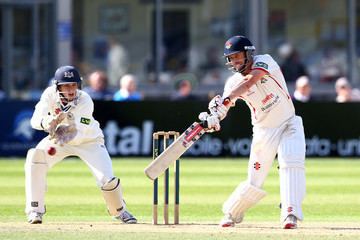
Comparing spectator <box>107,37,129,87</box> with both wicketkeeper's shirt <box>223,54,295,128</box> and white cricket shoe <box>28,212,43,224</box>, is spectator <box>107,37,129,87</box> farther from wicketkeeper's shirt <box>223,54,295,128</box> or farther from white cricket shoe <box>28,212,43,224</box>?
wicketkeeper's shirt <box>223,54,295,128</box>

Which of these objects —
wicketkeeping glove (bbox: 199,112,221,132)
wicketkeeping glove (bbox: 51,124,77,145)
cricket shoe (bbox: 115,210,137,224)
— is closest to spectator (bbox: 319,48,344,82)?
cricket shoe (bbox: 115,210,137,224)

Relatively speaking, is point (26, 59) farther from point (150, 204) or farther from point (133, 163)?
point (150, 204)

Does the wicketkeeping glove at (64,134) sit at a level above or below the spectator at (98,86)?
above

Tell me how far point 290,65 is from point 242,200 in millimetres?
16988

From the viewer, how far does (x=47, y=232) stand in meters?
9.77

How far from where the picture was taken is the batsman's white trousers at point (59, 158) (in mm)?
10523

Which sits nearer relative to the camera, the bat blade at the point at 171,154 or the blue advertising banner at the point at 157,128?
the bat blade at the point at 171,154

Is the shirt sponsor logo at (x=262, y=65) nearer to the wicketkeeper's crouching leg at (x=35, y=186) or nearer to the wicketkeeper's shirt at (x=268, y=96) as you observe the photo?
the wicketkeeper's shirt at (x=268, y=96)

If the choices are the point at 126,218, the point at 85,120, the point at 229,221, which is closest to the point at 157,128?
the point at 126,218

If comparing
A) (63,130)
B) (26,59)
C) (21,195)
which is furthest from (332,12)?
(63,130)

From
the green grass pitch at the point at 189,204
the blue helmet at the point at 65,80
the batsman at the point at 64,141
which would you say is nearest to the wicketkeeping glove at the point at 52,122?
the batsman at the point at 64,141

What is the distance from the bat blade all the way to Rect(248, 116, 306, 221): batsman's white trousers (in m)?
0.72

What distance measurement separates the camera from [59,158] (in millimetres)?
10758

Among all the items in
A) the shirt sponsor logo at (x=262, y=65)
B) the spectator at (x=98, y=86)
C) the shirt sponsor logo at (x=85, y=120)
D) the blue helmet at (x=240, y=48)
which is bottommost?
the spectator at (x=98, y=86)
